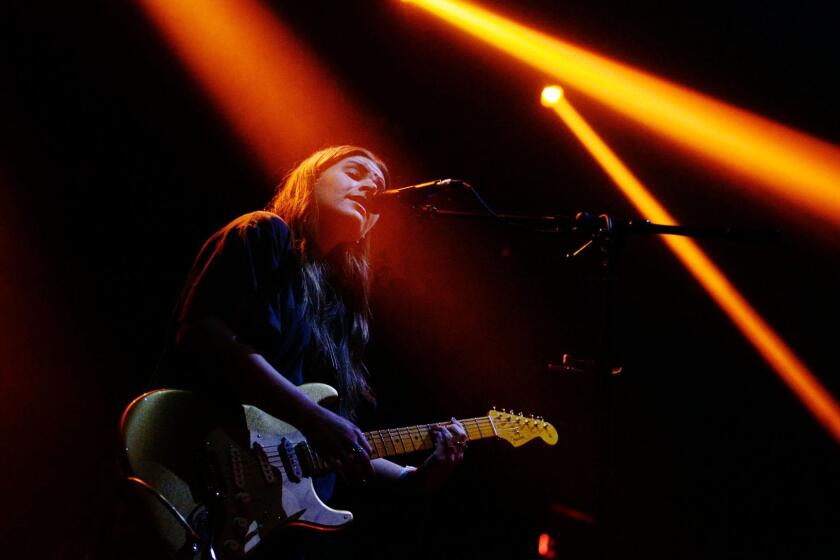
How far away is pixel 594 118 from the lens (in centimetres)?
375

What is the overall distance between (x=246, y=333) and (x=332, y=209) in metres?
0.83

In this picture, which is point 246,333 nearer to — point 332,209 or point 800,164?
point 332,209

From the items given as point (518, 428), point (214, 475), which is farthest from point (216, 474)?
point (518, 428)

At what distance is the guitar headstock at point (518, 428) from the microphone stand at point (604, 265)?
0.66 metres

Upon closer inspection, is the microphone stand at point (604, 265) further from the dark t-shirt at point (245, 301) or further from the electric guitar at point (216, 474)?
the electric guitar at point (216, 474)

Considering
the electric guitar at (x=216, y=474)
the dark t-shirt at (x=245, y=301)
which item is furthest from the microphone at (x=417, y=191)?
the electric guitar at (x=216, y=474)

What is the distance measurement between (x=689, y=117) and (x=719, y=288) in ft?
4.03

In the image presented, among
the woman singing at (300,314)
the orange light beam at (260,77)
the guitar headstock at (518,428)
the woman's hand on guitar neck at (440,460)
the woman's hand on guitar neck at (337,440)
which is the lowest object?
the woman's hand on guitar neck at (440,460)

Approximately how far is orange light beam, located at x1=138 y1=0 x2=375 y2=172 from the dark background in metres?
0.12

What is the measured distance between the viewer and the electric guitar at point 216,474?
1423 mm

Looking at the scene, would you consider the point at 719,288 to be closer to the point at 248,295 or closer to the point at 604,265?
the point at 604,265

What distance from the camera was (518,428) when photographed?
8.63 ft

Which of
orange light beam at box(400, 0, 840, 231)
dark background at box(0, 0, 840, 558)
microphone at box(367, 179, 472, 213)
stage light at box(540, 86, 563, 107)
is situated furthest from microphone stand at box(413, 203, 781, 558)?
orange light beam at box(400, 0, 840, 231)

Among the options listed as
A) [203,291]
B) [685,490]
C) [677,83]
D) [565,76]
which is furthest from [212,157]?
[685,490]
